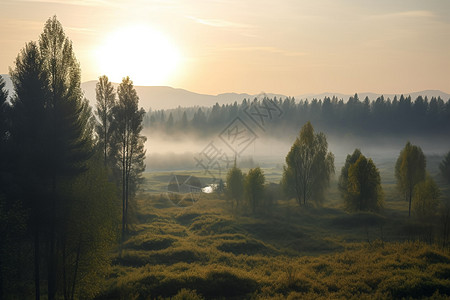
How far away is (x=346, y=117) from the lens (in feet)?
546

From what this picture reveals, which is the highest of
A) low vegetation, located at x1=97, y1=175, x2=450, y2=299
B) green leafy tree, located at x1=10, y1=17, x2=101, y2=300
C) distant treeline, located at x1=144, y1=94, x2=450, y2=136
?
distant treeline, located at x1=144, y1=94, x2=450, y2=136

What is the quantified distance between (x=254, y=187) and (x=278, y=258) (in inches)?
1009

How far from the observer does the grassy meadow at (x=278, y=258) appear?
23203mm

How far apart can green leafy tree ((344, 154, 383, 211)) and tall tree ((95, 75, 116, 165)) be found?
3499cm

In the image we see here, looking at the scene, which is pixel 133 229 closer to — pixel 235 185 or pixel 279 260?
pixel 279 260

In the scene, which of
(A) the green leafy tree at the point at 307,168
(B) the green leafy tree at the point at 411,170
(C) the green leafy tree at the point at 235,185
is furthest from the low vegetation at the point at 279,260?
(B) the green leafy tree at the point at 411,170

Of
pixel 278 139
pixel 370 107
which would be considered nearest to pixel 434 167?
pixel 370 107

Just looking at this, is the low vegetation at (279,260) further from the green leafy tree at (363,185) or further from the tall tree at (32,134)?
the tall tree at (32,134)

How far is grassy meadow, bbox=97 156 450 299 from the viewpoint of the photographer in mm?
23203

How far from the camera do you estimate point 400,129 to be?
159375 millimetres

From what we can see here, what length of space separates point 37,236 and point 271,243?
26.8 meters

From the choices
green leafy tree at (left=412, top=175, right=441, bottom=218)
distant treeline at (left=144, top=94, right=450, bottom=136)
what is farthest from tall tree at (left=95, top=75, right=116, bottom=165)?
distant treeline at (left=144, top=94, right=450, bottom=136)

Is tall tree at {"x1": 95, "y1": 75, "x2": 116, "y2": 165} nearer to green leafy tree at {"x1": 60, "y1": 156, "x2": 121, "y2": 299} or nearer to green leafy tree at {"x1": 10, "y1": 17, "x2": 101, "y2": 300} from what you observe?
green leafy tree at {"x1": 10, "y1": 17, "x2": 101, "y2": 300}

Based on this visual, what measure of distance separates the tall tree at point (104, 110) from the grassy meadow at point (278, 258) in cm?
1183
